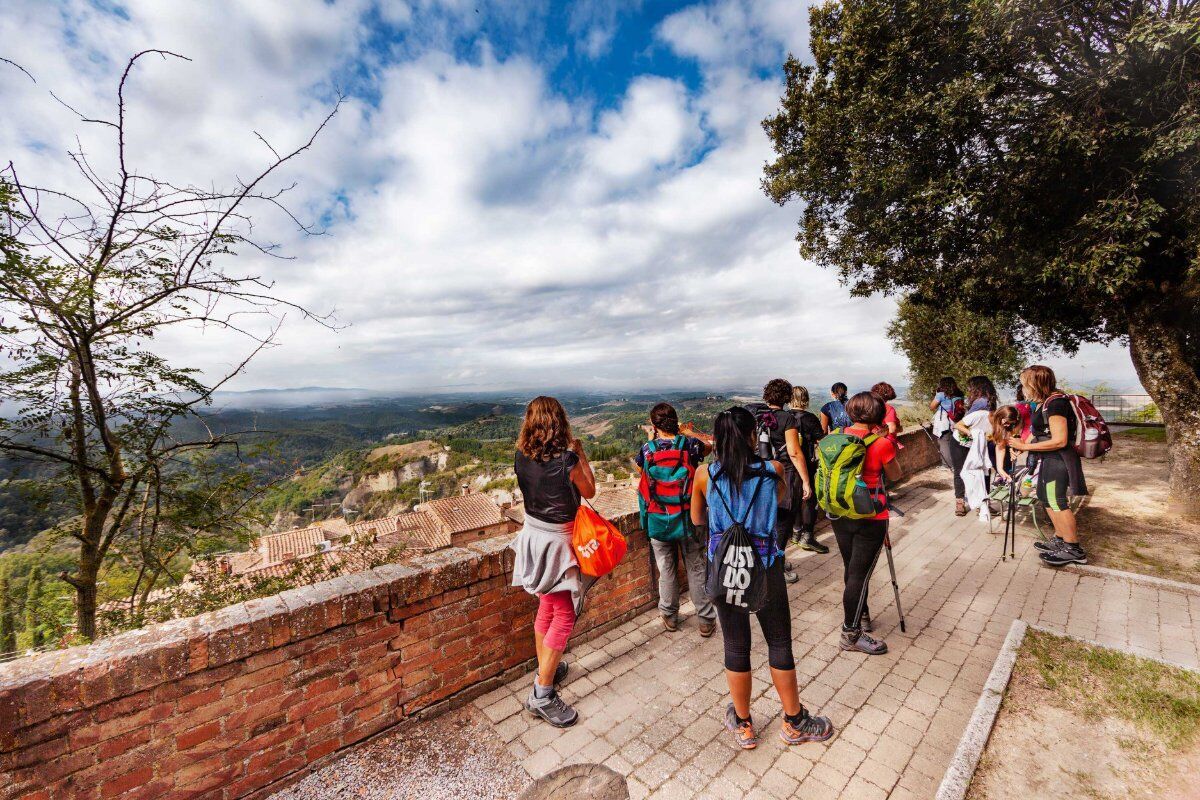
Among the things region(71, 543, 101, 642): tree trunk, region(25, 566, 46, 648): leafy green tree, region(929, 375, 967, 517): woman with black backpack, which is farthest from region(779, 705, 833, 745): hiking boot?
region(25, 566, 46, 648): leafy green tree

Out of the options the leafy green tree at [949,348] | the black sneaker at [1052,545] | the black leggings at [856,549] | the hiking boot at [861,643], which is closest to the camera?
the black leggings at [856,549]

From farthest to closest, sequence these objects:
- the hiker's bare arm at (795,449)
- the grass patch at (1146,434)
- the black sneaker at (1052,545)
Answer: the grass patch at (1146,434)
the black sneaker at (1052,545)
the hiker's bare arm at (795,449)

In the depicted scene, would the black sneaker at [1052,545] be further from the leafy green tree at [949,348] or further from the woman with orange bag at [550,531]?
the leafy green tree at [949,348]

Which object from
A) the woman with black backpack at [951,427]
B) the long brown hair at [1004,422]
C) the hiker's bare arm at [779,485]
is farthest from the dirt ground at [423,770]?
the woman with black backpack at [951,427]

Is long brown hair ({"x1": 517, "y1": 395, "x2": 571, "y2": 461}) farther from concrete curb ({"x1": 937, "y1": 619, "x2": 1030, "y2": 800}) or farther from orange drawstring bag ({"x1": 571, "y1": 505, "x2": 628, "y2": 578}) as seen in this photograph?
concrete curb ({"x1": 937, "y1": 619, "x2": 1030, "y2": 800})

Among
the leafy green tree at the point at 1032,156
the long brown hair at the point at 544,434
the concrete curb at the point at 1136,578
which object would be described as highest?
the leafy green tree at the point at 1032,156

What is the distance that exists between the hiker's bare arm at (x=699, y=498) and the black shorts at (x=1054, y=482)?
486 centimetres

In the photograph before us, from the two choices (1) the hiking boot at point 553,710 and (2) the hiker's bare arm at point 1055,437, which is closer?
(1) the hiking boot at point 553,710

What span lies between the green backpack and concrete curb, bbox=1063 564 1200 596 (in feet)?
11.9

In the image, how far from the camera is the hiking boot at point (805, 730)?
2.83 meters

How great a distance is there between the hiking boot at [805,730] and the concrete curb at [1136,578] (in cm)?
441

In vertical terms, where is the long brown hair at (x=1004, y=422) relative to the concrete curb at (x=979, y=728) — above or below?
above

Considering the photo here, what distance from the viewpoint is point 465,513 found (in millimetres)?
38594

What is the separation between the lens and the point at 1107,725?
2.84m
